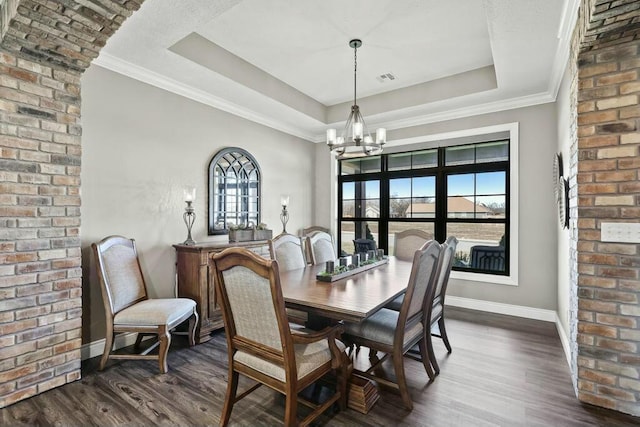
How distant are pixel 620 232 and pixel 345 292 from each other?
1810 mm

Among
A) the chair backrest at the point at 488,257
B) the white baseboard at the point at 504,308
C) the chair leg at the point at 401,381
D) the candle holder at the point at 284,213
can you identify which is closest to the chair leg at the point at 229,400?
the chair leg at the point at 401,381

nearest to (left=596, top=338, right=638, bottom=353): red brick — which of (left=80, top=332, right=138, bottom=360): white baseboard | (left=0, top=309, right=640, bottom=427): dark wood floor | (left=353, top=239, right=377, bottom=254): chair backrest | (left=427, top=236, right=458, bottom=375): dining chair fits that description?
(left=0, top=309, right=640, bottom=427): dark wood floor

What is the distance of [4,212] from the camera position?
84.4 inches

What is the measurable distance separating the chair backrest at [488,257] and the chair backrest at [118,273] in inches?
166

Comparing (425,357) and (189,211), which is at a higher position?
(189,211)

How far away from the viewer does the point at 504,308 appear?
4.08 metres

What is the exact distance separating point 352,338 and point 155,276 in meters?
2.24

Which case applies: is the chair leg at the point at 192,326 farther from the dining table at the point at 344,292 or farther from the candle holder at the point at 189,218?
the dining table at the point at 344,292

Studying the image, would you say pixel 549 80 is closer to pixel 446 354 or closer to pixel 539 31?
pixel 539 31

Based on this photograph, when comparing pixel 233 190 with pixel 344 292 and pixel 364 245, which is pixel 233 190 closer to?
pixel 364 245

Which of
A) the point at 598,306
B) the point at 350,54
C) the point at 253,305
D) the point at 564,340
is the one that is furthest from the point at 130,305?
the point at 564,340

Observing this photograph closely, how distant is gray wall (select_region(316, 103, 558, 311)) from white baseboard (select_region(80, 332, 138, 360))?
4.24 meters

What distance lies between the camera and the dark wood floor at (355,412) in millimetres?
1985

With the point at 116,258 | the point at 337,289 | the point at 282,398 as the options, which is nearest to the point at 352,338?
the point at 337,289
